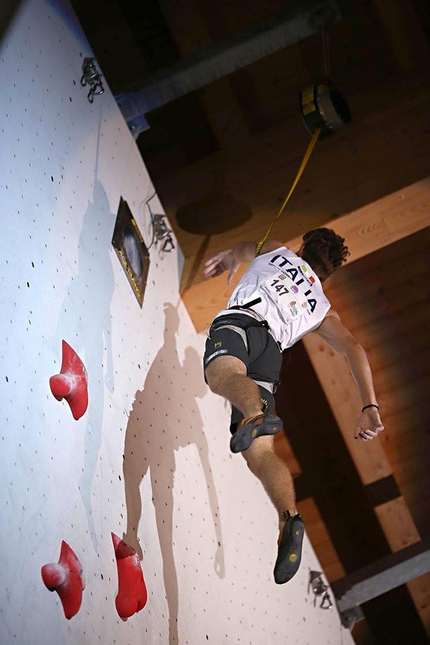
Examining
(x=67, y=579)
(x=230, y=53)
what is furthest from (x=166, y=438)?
(x=230, y=53)

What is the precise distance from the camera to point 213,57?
14.0ft

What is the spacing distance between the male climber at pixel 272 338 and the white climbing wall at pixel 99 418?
40 cm

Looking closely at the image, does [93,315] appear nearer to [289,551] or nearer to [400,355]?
[289,551]

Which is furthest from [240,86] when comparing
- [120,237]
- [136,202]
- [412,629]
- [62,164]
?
[412,629]

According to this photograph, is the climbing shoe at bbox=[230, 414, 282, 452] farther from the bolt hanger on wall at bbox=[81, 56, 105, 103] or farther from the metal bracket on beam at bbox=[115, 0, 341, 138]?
the metal bracket on beam at bbox=[115, 0, 341, 138]

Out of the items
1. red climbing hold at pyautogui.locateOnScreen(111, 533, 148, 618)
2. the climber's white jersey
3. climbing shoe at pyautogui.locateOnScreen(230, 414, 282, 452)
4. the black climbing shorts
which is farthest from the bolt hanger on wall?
red climbing hold at pyautogui.locateOnScreen(111, 533, 148, 618)

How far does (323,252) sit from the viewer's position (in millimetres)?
3580

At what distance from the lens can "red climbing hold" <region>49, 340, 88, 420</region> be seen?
104 inches

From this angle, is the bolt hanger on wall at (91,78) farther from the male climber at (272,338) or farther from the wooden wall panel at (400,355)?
the wooden wall panel at (400,355)

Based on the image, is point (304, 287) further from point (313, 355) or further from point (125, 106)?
point (313, 355)

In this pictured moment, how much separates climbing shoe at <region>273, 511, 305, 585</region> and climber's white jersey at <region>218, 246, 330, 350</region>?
0.80 m

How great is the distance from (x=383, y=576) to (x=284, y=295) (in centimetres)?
210

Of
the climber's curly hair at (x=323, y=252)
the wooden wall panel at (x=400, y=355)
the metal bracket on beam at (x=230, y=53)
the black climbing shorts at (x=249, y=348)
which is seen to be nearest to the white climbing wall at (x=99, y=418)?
the metal bracket on beam at (x=230, y=53)

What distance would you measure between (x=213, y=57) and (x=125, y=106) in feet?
1.47
